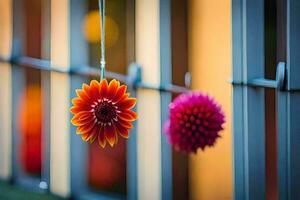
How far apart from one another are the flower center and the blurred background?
31 centimetres

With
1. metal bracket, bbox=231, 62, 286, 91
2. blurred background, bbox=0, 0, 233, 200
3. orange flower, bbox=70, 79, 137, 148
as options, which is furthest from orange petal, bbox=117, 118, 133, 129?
metal bracket, bbox=231, 62, 286, 91

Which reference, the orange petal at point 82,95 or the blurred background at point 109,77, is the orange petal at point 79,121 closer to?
the orange petal at point 82,95

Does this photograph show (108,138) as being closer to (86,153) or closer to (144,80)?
(144,80)

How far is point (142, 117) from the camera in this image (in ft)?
4.28

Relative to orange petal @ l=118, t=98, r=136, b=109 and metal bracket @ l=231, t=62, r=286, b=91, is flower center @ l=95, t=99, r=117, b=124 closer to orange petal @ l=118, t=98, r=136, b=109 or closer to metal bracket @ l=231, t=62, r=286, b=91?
orange petal @ l=118, t=98, r=136, b=109

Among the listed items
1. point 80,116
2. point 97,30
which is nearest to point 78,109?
point 80,116

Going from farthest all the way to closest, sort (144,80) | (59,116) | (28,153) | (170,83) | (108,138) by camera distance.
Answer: (28,153) → (59,116) → (144,80) → (170,83) → (108,138)

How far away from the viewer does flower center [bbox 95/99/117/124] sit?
0.51 metres

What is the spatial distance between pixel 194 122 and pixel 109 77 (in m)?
0.44

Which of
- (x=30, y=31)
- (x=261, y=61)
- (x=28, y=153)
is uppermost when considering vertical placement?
(x=30, y=31)

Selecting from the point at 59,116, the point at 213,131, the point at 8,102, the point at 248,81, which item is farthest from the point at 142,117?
the point at 8,102

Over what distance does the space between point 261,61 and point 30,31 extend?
3.52 ft

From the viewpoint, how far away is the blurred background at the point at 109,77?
0.99m

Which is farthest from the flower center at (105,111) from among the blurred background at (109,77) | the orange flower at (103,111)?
the blurred background at (109,77)
